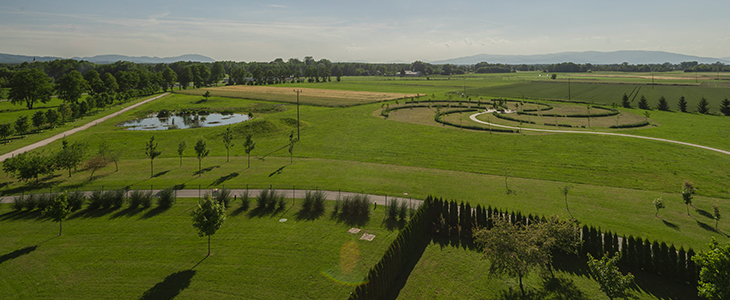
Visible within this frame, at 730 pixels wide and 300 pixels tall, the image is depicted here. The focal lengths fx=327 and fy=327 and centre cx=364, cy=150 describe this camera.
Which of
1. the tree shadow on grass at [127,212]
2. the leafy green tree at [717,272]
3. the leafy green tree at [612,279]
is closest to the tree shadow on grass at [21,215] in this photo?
the tree shadow on grass at [127,212]

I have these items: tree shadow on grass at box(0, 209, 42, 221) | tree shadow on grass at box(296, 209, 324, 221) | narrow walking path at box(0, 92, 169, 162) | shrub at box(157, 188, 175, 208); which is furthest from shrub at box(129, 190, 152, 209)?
narrow walking path at box(0, 92, 169, 162)

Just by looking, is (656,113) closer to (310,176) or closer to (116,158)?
(310,176)

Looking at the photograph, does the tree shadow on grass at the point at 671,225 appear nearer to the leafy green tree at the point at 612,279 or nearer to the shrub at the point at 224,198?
the leafy green tree at the point at 612,279

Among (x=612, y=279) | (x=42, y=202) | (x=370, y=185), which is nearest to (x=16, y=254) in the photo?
(x=42, y=202)

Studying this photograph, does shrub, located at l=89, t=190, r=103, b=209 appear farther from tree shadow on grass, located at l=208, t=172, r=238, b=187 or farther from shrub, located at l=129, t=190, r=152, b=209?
tree shadow on grass, located at l=208, t=172, r=238, b=187

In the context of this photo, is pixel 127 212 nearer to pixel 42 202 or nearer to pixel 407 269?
pixel 42 202

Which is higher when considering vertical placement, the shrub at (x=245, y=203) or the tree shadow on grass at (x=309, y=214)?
the shrub at (x=245, y=203)

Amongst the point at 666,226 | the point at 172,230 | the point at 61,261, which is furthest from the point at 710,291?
the point at 61,261
